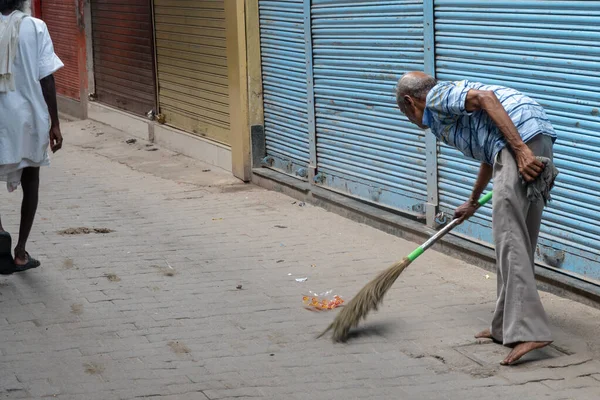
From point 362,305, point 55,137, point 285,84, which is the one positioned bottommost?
point 362,305

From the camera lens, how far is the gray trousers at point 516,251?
4844 millimetres

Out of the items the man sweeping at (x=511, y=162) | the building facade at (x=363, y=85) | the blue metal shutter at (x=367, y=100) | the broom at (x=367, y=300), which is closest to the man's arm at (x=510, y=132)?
the man sweeping at (x=511, y=162)

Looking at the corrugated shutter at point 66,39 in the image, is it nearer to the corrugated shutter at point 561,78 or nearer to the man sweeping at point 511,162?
the corrugated shutter at point 561,78

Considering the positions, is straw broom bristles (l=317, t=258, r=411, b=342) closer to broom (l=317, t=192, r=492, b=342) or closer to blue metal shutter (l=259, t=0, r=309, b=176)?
broom (l=317, t=192, r=492, b=342)

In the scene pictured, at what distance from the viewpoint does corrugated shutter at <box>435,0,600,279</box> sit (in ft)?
18.4

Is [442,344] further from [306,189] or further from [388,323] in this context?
[306,189]

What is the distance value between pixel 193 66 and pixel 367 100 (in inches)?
151

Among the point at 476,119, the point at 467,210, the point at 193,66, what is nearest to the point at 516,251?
the point at 467,210

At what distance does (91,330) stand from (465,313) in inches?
83.8

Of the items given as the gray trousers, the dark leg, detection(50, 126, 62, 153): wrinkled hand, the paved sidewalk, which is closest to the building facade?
the paved sidewalk

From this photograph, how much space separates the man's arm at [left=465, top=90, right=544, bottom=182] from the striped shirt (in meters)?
0.10

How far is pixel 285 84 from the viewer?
363 inches

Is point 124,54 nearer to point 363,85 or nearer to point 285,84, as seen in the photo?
point 285,84

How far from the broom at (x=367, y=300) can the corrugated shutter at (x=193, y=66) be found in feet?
17.5
